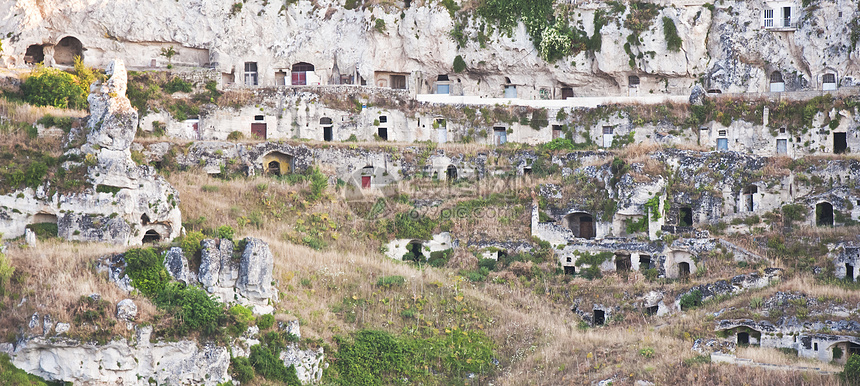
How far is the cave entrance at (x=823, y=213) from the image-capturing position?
49.5 metres

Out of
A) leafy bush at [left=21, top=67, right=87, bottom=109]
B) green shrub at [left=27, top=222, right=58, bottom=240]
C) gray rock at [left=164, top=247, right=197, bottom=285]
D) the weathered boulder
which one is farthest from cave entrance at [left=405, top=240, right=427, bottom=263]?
leafy bush at [left=21, top=67, right=87, bottom=109]

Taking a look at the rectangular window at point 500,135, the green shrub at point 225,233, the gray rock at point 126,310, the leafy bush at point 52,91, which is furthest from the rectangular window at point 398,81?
the gray rock at point 126,310

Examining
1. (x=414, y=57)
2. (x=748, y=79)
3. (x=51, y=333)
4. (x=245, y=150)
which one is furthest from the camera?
(x=414, y=57)

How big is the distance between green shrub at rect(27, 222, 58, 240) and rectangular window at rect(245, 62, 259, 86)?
21231 millimetres

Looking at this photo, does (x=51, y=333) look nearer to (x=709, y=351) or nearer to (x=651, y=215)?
(x=709, y=351)

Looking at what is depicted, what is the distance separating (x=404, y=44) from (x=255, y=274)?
25.7 m

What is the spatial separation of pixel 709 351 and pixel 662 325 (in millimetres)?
3216

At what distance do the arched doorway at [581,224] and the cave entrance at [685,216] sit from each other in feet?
13.3

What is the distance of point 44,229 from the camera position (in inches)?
1727

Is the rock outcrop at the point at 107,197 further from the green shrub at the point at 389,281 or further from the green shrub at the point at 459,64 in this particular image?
the green shrub at the point at 459,64

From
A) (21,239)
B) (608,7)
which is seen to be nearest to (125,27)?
(21,239)

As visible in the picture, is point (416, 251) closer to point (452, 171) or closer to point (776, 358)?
point (452, 171)

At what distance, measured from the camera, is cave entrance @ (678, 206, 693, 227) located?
5149 cm

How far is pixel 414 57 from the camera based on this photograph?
63750 millimetres
